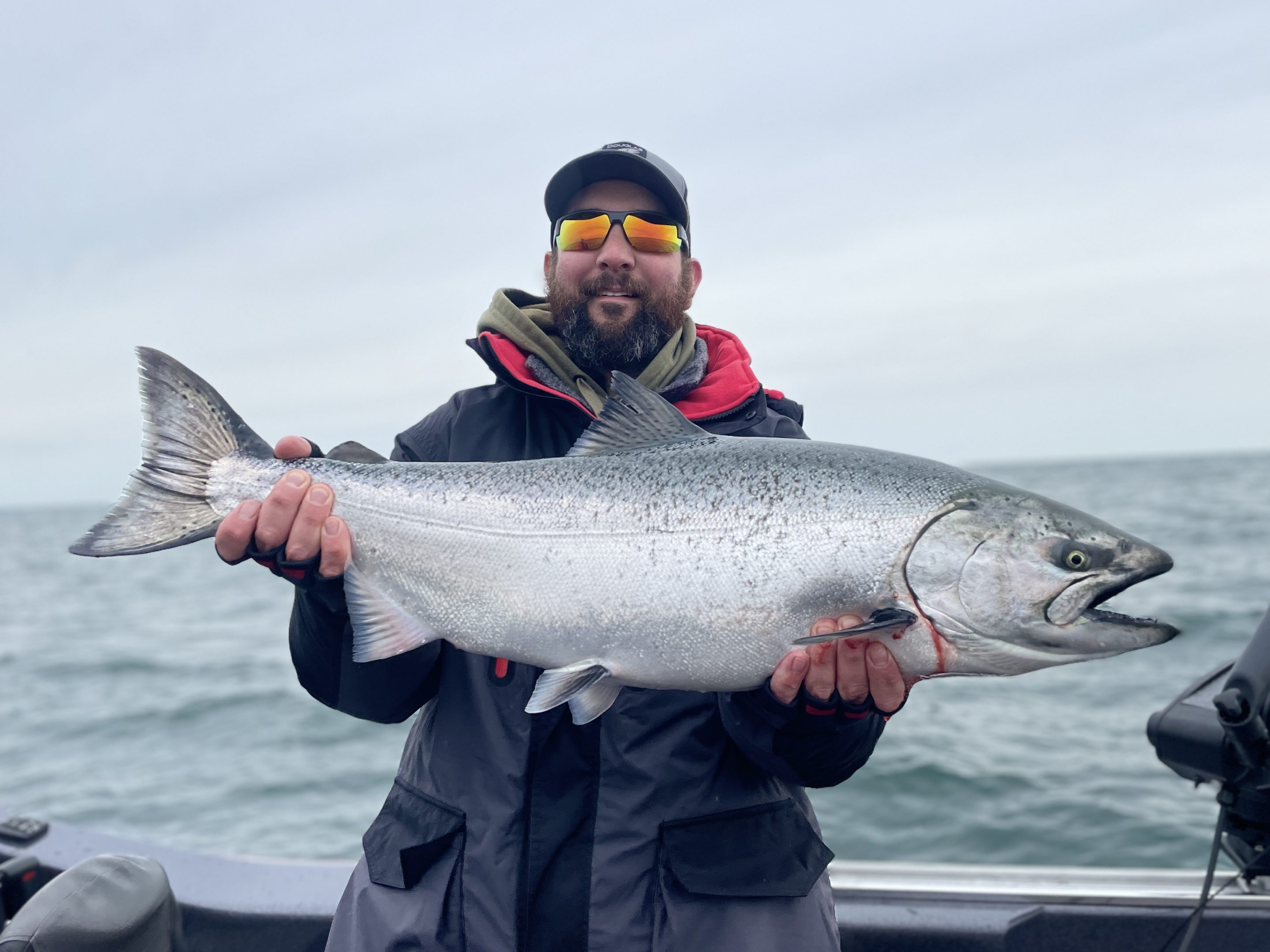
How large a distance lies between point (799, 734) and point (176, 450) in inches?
87.0

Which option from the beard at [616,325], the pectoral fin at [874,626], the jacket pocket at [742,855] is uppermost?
the beard at [616,325]

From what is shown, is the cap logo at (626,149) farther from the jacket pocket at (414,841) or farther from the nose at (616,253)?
the jacket pocket at (414,841)

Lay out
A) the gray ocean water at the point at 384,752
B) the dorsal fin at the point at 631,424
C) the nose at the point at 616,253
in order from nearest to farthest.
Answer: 1. the dorsal fin at the point at 631,424
2. the nose at the point at 616,253
3. the gray ocean water at the point at 384,752

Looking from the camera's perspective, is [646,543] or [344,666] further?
[344,666]

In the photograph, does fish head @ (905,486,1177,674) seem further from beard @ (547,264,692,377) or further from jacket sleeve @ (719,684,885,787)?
beard @ (547,264,692,377)

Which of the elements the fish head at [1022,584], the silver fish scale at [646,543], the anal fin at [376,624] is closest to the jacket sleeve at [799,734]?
the silver fish scale at [646,543]

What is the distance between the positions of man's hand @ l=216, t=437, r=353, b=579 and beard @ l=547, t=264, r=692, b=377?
1.25m

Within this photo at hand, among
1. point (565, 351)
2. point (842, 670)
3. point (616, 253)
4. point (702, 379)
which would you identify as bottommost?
point (842, 670)

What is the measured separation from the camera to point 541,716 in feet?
9.34

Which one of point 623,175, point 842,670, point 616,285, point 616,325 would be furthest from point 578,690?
point 623,175

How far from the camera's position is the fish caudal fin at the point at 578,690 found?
2654mm

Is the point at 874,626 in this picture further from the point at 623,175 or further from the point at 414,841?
the point at 623,175

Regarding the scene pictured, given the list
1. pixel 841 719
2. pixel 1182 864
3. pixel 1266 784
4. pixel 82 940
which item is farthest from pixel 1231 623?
pixel 82 940

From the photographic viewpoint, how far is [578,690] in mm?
2689
